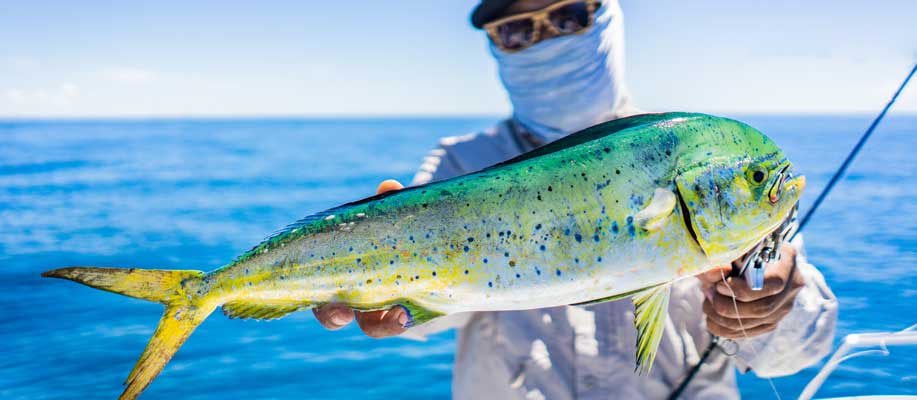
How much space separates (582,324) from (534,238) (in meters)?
1.39

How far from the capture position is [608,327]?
2516mm

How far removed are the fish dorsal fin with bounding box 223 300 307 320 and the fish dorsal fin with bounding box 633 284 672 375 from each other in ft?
2.13

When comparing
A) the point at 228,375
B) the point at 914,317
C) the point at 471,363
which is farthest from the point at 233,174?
the point at 471,363

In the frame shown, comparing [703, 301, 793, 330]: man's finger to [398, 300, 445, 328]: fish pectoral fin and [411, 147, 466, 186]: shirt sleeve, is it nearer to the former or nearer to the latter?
[398, 300, 445, 328]: fish pectoral fin

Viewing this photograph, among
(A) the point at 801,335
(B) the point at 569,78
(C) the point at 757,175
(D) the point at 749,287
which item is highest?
(B) the point at 569,78

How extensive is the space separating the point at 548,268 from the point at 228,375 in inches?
318

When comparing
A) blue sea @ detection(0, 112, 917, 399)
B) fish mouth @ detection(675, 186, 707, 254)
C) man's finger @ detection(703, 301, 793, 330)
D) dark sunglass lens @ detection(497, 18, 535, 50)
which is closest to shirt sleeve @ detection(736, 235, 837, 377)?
man's finger @ detection(703, 301, 793, 330)

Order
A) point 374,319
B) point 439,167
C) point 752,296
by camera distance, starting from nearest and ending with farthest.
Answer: point 374,319 < point 752,296 < point 439,167

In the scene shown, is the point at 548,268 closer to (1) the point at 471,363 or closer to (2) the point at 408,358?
(1) the point at 471,363

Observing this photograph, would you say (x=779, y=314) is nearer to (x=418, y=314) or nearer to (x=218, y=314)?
(x=418, y=314)

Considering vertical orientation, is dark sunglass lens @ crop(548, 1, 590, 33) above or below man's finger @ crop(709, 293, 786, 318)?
above

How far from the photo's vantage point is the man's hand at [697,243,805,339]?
1.81 m

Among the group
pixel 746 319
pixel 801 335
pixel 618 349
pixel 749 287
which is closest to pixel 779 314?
pixel 746 319

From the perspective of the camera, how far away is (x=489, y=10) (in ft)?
8.73
